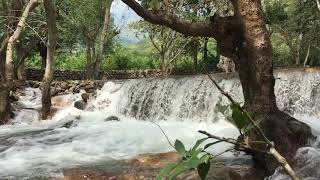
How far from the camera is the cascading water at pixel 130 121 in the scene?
26.2 ft

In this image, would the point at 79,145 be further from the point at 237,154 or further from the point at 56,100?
the point at 56,100

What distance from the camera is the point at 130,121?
1380 cm

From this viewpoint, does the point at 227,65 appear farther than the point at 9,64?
Yes

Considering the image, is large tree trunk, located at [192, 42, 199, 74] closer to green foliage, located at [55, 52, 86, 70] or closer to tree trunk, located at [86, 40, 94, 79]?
tree trunk, located at [86, 40, 94, 79]

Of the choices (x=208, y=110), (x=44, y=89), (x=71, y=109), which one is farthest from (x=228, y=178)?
(x=71, y=109)

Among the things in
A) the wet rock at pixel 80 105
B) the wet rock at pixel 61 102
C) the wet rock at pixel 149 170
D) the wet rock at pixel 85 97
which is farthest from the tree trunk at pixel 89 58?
the wet rock at pixel 149 170

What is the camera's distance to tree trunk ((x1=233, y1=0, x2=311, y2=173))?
5406 mm

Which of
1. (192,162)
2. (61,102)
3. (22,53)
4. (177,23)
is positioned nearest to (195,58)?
(22,53)

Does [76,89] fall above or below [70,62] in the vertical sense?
below

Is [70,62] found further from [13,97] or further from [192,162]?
[192,162]

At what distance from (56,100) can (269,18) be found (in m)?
11.9

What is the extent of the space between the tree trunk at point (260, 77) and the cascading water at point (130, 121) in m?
0.31

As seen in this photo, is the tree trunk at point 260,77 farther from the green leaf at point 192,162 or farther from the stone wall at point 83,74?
the stone wall at point 83,74

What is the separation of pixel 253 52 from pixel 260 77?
11.3 inches
